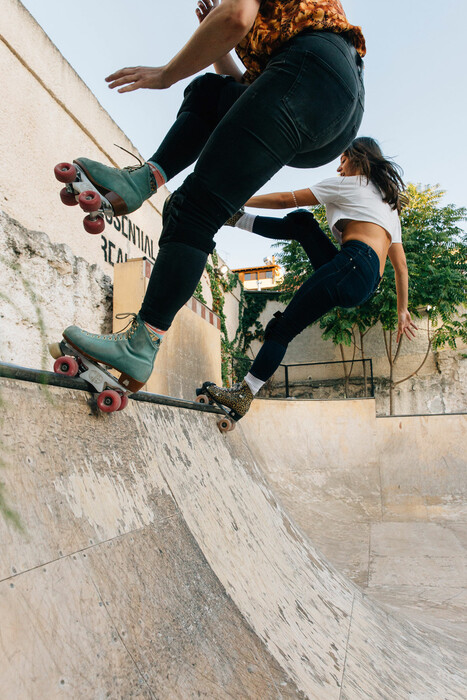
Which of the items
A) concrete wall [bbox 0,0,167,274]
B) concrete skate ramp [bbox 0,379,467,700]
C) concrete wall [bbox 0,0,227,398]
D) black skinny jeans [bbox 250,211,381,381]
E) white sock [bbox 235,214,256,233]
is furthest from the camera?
concrete wall [bbox 0,0,167,274]

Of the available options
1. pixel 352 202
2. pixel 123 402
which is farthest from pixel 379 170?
pixel 123 402

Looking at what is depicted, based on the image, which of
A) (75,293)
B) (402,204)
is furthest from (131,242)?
(402,204)

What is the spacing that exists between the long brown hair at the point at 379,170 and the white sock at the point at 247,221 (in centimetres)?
65

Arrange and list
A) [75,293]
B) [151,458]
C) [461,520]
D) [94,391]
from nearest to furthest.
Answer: [94,391], [151,458], [461,520], [75,293]

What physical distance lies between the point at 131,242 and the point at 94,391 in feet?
22.5

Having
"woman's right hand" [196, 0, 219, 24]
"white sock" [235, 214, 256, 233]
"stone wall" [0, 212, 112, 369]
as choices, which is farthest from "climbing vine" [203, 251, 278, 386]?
"woman's right hand" [196, 0, 219, 24]

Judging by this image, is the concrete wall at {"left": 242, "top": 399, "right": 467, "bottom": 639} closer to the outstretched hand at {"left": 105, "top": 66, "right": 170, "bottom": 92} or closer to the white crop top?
the white crop top

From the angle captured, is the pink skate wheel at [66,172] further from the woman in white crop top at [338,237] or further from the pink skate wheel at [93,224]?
the woman in white crop top at [338,237]

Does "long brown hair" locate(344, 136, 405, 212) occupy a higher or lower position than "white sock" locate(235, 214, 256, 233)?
higher

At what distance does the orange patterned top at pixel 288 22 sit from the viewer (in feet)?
4.48

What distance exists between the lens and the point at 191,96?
1732mm

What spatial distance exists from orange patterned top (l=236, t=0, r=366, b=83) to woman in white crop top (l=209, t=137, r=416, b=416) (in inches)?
37.5

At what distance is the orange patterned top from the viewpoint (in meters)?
1.37

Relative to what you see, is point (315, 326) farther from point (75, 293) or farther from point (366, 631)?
point (366, 631)
